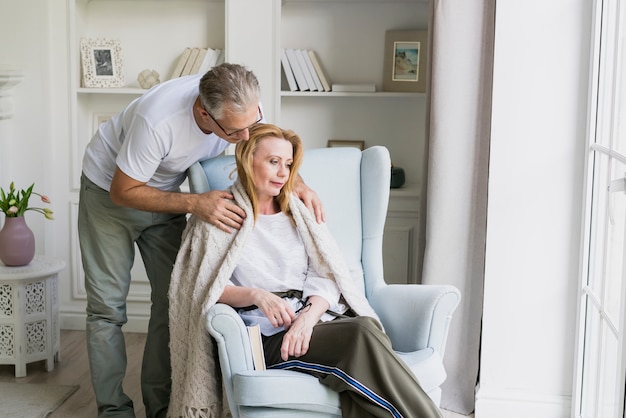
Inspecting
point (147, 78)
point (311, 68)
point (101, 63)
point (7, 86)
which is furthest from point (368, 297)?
point (7, 86)

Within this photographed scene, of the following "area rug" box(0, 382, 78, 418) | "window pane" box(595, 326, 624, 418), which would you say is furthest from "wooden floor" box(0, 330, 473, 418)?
"window pane" box(595, 326, 624, 418)

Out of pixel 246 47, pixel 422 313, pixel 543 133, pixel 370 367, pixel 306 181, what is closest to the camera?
pixel 370 367

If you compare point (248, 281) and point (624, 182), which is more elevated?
point (624, 182)

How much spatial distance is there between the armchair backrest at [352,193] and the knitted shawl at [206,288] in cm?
18

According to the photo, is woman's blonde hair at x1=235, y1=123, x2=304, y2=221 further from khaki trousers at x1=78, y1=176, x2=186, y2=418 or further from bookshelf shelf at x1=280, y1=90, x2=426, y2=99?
bookshelf shelf at x1=280, y1=90, x2=426, y2=99

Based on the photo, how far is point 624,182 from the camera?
2.39 m

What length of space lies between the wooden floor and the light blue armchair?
75 centimetres

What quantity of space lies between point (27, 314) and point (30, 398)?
1.27 ft

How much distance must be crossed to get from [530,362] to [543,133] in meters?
0.83

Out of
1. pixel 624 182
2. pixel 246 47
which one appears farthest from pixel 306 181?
pixel 246 47

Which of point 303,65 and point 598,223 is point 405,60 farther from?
point 598,223

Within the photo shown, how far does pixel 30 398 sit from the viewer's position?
10.9 ft

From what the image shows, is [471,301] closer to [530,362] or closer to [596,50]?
[530,362]

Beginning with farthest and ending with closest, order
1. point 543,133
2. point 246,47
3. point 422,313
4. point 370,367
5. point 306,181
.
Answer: point 246,47 < point 543,133 < point 306,181 < point 422,313 < point 370,367
